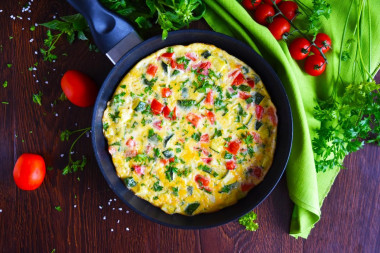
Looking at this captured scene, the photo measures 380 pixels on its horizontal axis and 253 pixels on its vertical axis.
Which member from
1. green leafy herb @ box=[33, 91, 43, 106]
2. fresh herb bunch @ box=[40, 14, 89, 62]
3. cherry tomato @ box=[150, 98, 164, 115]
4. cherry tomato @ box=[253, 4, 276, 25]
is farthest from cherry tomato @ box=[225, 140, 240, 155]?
green leafy herb @ box=[33, 91, 43, 106]

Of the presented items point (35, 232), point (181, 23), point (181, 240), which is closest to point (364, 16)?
point (181, 23)

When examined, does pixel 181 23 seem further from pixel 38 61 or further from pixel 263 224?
pixel 263 224

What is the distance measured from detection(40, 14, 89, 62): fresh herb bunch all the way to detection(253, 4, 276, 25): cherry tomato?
1440 mm

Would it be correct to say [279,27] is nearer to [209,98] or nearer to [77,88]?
[209,98]

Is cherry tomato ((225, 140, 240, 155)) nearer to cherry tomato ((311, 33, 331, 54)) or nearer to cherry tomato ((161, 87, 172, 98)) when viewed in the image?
cherry tomato ((161, 87, 172, 98))

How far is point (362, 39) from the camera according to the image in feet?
10.6

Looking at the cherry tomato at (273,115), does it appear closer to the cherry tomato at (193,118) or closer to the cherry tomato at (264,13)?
the cherry tomato at (193,118)

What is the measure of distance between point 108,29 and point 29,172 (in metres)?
1.39

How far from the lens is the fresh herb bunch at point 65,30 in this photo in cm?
318

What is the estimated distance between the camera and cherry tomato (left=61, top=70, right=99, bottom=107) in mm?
3152

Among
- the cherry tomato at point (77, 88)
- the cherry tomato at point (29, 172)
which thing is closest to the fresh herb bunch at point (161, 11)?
the cherry tomato at point (77, 88)

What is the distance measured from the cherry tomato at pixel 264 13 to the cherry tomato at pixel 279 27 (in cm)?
7

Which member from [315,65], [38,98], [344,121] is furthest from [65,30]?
[344,121]

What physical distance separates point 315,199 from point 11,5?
10.2 feet
